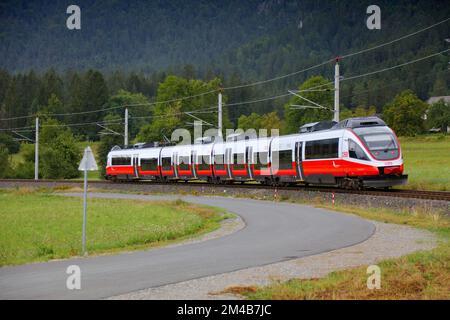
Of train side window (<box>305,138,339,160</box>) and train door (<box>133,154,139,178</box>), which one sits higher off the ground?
train side window (<box>305,138,339,160</box>)

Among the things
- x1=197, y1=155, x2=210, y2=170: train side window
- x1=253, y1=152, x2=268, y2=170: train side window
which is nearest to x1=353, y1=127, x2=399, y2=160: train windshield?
x1=253, y1=152, x2=268, y2=170: train side window

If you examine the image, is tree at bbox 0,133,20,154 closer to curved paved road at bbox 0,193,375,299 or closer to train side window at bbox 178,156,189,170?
train side window at bbox 178,156,189,170

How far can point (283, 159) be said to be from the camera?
44.6 meters

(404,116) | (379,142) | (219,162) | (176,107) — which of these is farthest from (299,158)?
(404,116)

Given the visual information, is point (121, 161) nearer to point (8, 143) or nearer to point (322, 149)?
point (322, 149)

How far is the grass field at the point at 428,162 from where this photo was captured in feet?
147

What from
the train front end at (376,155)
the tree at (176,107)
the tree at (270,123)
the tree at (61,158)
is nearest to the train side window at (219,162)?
the train front end at (376,155)

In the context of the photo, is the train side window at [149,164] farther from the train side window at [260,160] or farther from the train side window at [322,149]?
the train side window at [322,149]

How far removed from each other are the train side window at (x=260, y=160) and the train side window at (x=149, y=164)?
1870cm

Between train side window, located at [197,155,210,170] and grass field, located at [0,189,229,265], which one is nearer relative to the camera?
grass field, located at [0,189,229,265]

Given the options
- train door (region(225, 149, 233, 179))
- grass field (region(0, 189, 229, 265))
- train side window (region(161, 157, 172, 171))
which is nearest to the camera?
grass field (region(0, 189, 229, 265))

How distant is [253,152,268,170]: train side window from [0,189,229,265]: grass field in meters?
7.46

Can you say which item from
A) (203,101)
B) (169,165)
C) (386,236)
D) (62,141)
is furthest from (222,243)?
(203,101)

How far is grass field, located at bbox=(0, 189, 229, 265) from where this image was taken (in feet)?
72.2
